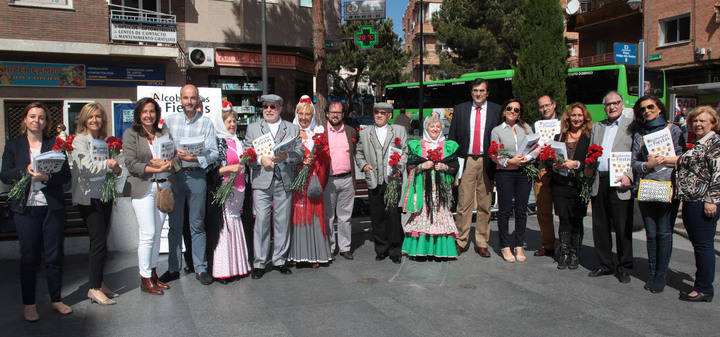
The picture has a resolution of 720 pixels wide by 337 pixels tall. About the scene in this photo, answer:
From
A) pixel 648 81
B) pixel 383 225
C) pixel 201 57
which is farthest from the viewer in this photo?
pixel 648 81

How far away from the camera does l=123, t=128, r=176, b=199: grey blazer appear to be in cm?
502

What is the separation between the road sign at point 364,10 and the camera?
55.8ft

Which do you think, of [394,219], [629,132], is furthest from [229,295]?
[629,132]

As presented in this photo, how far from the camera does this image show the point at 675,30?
25.4 metres

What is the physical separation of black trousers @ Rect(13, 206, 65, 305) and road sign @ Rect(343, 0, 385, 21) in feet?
44.7

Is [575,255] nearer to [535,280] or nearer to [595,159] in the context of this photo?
[535,280]

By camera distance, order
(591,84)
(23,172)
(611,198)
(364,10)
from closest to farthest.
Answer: (23,172)
(611,198)
(364,10)
(591,84)

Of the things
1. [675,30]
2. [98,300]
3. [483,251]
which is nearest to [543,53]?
[675,30]

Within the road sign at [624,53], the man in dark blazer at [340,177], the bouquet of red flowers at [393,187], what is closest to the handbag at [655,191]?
the bouquet of red flowers at [393,187]

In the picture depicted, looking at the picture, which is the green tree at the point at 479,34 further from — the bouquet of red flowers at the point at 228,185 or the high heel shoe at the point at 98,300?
the high heel shoe at the point at 98,300

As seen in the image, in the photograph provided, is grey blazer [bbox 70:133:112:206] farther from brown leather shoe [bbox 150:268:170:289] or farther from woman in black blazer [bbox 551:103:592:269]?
woman in black blazer [bbox 551:103:592:269]

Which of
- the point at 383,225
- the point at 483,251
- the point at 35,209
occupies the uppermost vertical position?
the point at 35,209

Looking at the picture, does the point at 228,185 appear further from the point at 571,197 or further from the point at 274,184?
the point at 571,197

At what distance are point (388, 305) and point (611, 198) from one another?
8.94ft
